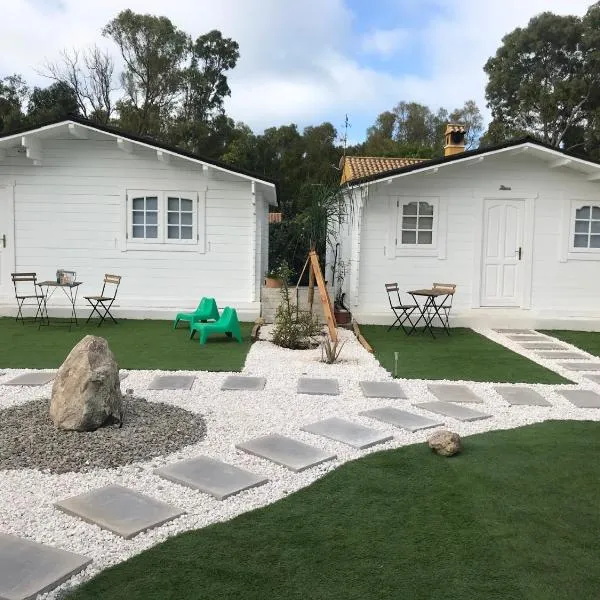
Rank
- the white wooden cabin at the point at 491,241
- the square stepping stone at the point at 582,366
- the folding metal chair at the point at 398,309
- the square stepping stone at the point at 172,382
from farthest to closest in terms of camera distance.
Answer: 1. the white wooden cabin at the point at 491,241
2. the folding metal chair at the point at 398,309
3. the square stepping stone at the point at 582,366
4. the square stepping stone at the point at 172,382

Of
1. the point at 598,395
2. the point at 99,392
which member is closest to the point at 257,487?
the point at 99,392

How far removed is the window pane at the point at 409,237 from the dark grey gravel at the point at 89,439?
675 centimetres

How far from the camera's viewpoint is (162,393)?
5.72 meters

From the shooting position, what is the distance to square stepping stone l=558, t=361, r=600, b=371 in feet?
24.1

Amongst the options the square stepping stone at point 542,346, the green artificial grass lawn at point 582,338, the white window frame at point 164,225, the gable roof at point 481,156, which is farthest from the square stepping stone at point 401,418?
the white window frame at point 164,225

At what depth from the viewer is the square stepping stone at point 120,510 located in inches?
119

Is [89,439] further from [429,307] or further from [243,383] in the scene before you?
[429,307]

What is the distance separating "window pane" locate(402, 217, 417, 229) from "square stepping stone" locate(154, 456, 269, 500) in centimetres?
761

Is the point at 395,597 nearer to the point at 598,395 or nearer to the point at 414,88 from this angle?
the point at 598,395

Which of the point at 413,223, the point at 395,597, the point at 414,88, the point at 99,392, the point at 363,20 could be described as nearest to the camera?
the point at 395,597

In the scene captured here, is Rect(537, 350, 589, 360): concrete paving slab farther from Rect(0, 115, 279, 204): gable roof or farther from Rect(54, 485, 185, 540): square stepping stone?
Rect(54, 485, 185, 540): square stepping stone

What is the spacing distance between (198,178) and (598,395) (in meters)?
7.54

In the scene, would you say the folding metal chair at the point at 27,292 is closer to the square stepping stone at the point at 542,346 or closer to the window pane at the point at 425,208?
the window pane at the point at 425,208

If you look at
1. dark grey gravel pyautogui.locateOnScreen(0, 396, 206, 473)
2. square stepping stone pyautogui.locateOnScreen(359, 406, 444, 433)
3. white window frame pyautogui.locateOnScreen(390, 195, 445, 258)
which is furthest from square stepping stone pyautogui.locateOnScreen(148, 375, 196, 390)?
white window frame pyautogui.locateOnScreen(390, 195, 445, 258)
